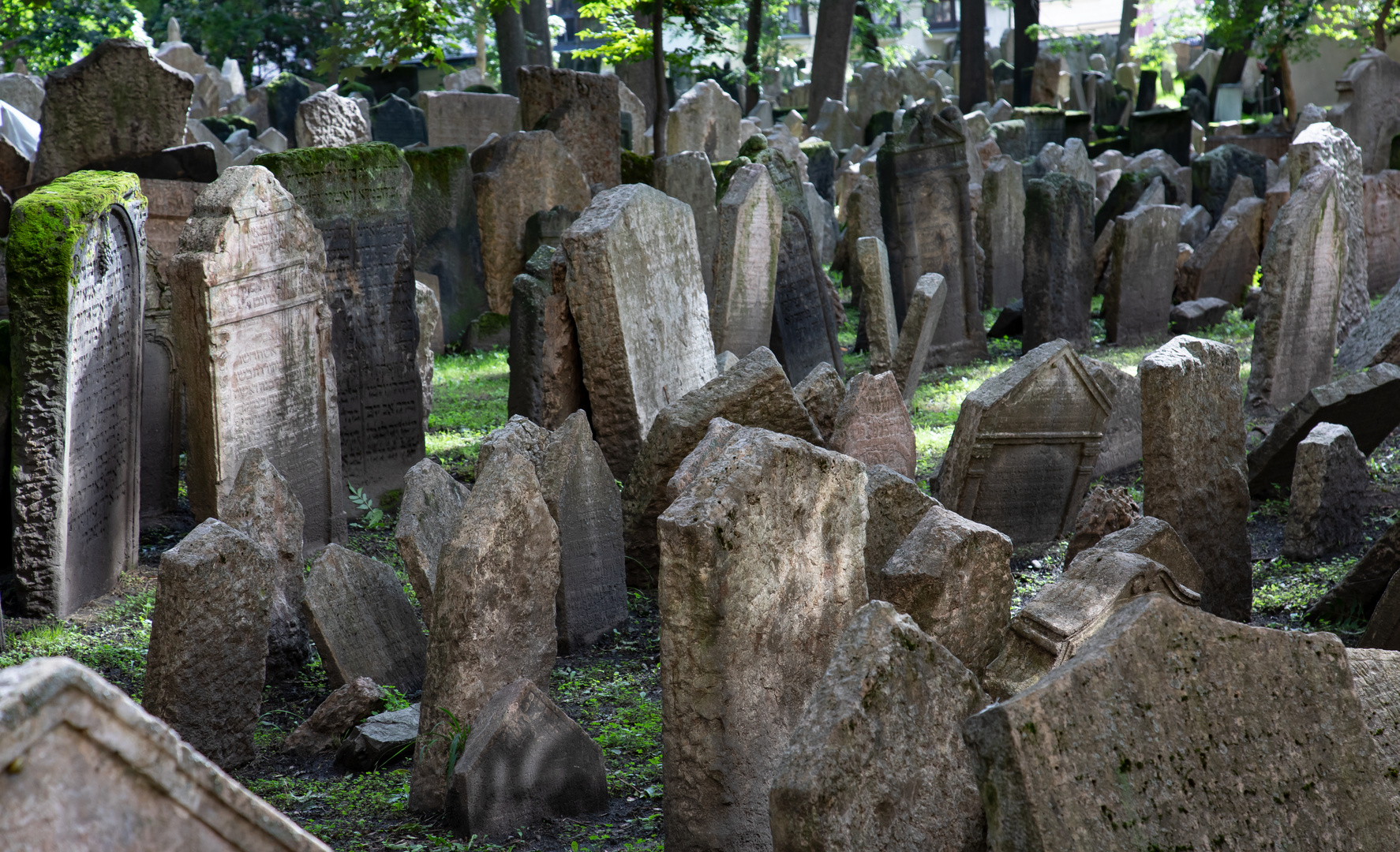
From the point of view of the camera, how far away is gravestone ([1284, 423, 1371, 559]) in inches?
221

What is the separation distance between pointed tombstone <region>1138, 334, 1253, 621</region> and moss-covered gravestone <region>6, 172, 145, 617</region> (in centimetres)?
442

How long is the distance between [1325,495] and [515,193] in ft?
26.5

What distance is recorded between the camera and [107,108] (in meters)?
9.45

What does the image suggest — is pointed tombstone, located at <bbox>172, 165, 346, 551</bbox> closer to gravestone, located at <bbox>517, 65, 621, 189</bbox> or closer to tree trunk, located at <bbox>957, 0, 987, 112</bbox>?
gravestone, located at <bbox>517, 65, 621, 189</bbox>

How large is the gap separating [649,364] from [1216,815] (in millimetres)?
4788

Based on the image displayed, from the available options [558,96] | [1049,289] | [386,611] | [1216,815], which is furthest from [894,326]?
[1216,815]

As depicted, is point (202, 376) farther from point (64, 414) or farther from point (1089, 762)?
point (1089, 762)

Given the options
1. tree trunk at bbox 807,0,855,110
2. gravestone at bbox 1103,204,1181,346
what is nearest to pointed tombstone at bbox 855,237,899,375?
gravestone at bbox 1103,204,1181,346

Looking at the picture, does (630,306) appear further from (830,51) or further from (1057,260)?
(830,51)

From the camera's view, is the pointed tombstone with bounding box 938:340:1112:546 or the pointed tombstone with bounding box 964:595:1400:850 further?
the pointed tombstone with bounding box 938:340:1112:546

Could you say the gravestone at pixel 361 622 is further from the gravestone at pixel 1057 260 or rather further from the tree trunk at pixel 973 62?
the tree trunk at pixel 973 62

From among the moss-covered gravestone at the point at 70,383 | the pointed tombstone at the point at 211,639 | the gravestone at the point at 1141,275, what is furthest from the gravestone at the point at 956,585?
the gravestone at the point at 1141,275

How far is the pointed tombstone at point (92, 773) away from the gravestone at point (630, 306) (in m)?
4.93

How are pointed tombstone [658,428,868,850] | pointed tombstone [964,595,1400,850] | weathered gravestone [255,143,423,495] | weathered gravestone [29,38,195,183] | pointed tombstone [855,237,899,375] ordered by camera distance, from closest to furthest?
pointed tombstone [964,595,1400,850]
pointed tombstone [658,428,868,850]
weathered gravestone [255,143,423,495]
weathered gravestone [29,38,195,183]
pointed tombstone [855,237,899,375]
